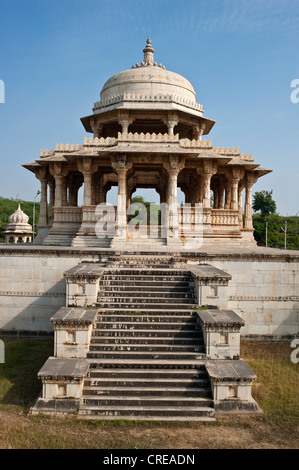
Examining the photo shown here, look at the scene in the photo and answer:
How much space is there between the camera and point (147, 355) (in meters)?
7.20

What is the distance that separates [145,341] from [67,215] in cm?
1102

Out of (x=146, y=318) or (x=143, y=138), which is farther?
(x=143, y=138)

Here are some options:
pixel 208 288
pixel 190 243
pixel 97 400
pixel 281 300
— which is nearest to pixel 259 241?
pixel 190 243

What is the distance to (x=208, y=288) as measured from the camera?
27.0ft

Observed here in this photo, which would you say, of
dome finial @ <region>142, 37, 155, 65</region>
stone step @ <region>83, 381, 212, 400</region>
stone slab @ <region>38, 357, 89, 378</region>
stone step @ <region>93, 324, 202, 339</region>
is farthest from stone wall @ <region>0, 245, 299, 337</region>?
dome finial @ <region>142, 37, 155, 65</region>

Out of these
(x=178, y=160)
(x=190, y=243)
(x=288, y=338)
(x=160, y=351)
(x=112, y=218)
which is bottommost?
(x=288, y=338)

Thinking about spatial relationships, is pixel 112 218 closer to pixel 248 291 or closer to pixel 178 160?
pixel 178 160

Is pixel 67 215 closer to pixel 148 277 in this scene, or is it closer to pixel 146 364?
pixel 148 277

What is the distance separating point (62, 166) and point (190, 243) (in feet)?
24.6

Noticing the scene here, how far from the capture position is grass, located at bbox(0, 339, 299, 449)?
524 cm

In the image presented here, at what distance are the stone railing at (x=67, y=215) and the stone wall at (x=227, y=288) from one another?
659 centimetres

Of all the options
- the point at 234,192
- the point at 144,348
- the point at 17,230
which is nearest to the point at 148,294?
the point at 144,348

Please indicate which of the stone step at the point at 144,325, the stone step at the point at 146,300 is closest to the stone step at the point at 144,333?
the stone step at the point at 144,325
